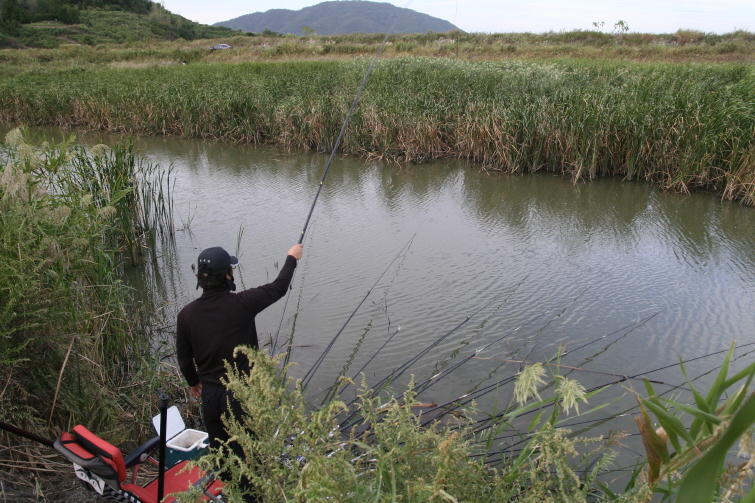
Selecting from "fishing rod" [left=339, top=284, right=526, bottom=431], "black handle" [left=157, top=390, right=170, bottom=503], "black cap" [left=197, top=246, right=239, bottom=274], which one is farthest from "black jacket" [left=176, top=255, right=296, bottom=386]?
"fishing rod" [left=339, top=284, right=526, bottom=431]

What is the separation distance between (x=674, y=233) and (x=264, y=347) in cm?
531

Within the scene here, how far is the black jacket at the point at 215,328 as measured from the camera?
7.14 ft

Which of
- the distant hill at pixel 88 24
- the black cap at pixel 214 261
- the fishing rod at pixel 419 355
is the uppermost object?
the distant hill at pixel 88 24

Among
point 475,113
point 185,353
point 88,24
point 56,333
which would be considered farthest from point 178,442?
point 88,24

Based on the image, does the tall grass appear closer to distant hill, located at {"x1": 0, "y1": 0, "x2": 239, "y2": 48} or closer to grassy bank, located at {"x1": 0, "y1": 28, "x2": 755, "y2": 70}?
grassy bank, located at {"x1": 0, "y1": 28, "x2": 755, "y2": 70}

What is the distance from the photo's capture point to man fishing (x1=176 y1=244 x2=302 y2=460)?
85.7 inches

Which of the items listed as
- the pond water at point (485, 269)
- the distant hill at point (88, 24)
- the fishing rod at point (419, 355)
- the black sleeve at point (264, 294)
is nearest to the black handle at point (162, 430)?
the black sleeve at point (264, 294)

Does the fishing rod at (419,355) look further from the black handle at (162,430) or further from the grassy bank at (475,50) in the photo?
the grassy bank at (475,50)

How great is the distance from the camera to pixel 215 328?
2.18 meters

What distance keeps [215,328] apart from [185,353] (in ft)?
0.73

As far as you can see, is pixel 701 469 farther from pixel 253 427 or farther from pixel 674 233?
pixel 674 233

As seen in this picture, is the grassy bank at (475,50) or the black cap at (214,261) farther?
the grassy bank at (475,50)

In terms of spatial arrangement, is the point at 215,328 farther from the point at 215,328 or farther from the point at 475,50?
the point at 475,50

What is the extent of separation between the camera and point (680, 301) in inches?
182
